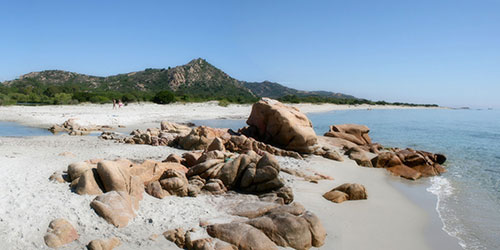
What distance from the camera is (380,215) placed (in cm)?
869

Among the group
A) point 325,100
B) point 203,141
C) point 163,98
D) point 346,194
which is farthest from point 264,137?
point 325,100

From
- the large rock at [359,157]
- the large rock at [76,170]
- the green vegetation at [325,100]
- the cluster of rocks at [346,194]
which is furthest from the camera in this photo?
the green vegetation at [325,100]

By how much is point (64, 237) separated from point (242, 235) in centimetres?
325

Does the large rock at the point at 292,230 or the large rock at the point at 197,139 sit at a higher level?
the large rock at the point at 197,139

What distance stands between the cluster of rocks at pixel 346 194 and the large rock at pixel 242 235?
3.69m

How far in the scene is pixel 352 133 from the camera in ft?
74.8

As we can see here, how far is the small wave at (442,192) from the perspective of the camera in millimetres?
7880

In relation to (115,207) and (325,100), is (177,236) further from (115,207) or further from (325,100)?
(325,100)

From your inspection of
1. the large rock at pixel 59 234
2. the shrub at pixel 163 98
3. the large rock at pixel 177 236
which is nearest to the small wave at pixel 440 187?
the large rock at pixel 177 236

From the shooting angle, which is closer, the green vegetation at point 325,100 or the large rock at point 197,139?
the large rock at point 197,139

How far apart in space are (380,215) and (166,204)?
18.0ft

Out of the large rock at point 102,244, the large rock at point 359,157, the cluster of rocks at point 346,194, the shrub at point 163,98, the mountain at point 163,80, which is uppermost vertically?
the mountain at point 163,80

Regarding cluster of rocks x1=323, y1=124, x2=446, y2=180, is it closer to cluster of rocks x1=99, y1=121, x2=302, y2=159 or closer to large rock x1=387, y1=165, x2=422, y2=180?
large rock x1=387, y1=165, x2=422, y2=180

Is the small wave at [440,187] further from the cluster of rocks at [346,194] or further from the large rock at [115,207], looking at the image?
the large rock at [115,207]
